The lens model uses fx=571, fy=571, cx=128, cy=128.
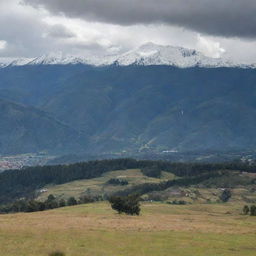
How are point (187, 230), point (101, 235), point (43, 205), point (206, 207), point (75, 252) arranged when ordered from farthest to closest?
point (206, 207) < point (43, 205) < point (187, 230) < point (101, 235) < point (75, 252)

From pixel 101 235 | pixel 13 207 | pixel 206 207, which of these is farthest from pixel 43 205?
pixel 101 235

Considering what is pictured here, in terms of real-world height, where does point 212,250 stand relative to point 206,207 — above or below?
above

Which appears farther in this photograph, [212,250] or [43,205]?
[43,205]

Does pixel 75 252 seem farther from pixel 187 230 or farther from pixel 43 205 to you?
pixel 43 205

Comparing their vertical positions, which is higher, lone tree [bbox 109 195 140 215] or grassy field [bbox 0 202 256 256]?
grassy field [bbox 0 202 256 256]

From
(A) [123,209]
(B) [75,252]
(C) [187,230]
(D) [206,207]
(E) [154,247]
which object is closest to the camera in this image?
(B) [75,252]

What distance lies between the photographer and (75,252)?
6500 centimetres

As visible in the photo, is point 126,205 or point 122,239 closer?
point 122,239

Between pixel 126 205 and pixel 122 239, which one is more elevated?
pixel 122 239

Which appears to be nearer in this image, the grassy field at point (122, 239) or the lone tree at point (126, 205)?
the grassy field at point (122, 239)

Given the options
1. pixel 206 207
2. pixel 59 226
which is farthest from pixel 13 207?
pixel 59 226

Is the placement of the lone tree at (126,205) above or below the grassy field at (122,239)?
below

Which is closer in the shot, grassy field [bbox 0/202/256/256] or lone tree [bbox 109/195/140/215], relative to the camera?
grassy field [bbox 0/202/256/256]

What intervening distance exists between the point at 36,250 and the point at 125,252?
33.7 ft
